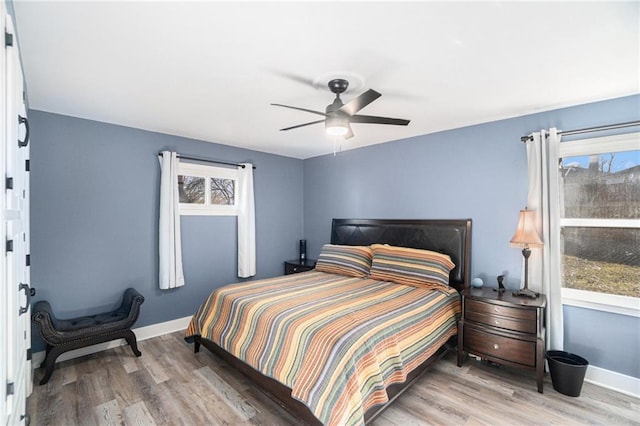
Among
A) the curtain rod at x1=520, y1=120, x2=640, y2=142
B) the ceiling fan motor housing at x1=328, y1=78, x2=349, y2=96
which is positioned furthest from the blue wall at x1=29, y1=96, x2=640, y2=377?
the ceiling fan motor housing at x1=328, y1=78, x2=349, y2=96

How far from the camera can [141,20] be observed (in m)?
1.62

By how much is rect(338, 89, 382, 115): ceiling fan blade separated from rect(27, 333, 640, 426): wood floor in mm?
2249

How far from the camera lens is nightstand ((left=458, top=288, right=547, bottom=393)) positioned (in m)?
2.55

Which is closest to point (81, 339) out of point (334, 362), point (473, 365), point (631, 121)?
point (334, 362)

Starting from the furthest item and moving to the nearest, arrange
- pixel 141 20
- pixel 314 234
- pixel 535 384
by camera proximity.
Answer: pixel 314 234 → pixel 535 384 → pixel 141 20

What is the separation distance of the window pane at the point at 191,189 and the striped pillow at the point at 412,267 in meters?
2.45

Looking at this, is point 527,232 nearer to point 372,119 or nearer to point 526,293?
point 526,293

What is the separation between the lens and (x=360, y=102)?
83.4 inches

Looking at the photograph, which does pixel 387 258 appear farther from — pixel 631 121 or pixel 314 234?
pixel 631 121

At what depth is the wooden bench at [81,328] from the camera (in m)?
2.64

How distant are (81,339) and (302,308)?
2.14 meters

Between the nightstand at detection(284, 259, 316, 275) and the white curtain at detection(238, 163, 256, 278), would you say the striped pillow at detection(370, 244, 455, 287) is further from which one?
the white curtain at detection(238, 163, 256, 278)

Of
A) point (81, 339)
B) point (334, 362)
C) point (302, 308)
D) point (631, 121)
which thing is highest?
point (631, 121)

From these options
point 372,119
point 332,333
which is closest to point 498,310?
point 332,333
